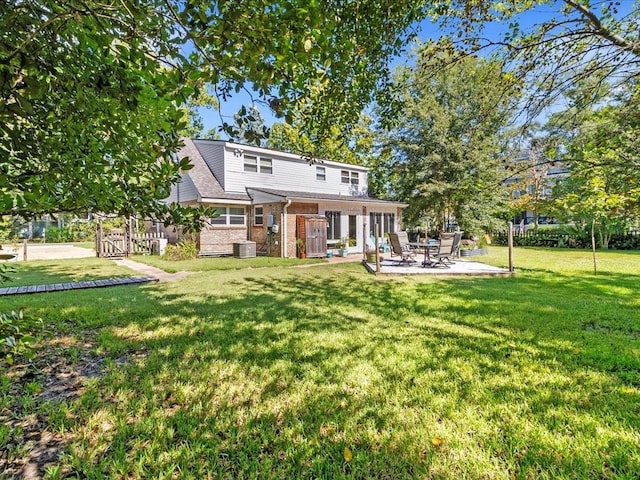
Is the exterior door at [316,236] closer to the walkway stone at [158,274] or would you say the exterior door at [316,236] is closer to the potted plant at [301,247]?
the potted plant at [301,247]

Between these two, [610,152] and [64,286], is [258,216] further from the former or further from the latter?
[610,152]

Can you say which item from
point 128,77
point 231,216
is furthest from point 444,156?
point 128,77

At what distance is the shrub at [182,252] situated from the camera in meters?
14.2

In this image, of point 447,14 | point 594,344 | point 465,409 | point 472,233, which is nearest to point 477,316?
point 594,344

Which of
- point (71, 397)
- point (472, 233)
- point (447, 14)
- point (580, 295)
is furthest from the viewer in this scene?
point (472, 233)

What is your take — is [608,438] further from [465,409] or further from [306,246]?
[306,246]

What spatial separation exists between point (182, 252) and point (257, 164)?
21.2 ft

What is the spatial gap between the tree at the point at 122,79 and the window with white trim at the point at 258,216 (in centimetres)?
1426

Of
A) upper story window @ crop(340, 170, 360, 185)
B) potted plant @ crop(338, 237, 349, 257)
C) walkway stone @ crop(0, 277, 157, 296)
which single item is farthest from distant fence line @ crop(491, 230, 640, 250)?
walkway stone @ crop(0, 277, 157, 296)

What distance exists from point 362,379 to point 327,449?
107 centimetres

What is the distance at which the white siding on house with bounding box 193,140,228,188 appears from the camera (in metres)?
17.2

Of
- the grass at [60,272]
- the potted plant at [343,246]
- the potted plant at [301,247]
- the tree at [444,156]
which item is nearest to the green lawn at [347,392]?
the grass at [60,272]

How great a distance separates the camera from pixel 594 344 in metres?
4.25

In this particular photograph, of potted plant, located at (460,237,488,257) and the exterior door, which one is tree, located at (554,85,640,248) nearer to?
potted plant, located at (460,237,488,257)
